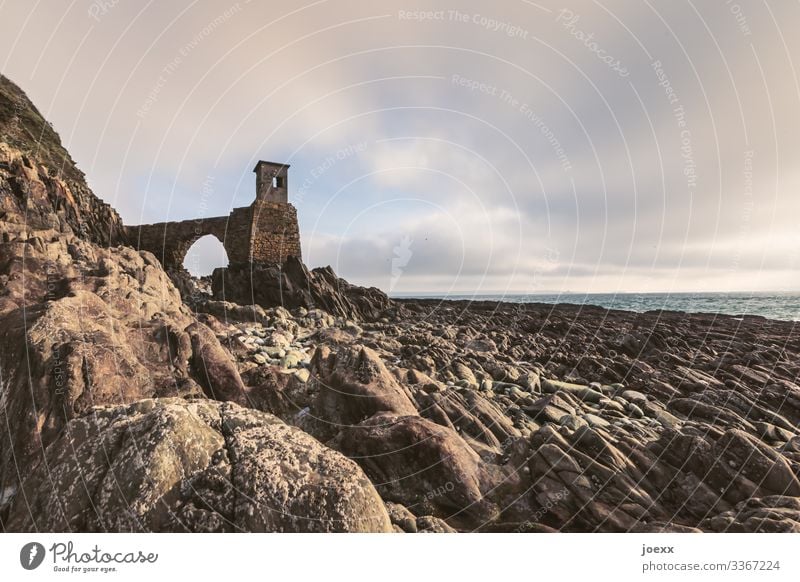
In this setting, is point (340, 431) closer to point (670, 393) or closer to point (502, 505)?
point (502, 505)

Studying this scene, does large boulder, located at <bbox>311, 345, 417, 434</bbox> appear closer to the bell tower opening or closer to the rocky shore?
the rocky shore

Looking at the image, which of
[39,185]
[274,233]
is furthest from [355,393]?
[274,233]

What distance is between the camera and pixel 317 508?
115 inches

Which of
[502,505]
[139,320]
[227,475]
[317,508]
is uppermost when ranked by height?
[139,320]

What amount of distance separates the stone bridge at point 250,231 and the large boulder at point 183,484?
26.5m

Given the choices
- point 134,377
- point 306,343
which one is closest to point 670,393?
point 306,343

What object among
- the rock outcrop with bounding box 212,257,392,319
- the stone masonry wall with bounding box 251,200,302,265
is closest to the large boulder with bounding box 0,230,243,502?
the rock outcrop with bounding box 212,257,392,319

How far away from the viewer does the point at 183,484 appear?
2.91 meters

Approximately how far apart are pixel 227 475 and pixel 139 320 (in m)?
5.43

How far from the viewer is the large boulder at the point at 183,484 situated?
9.25ft

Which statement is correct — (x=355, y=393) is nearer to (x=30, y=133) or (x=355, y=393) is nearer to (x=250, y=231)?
(x=250, y=231)

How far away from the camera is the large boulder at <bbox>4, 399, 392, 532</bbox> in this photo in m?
2.82
